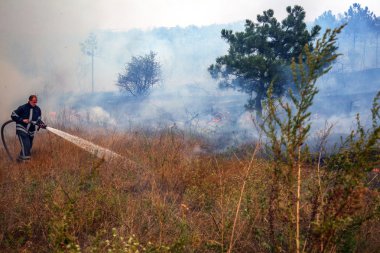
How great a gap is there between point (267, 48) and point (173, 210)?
34.7 feet

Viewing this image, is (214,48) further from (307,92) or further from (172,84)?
(307,92)

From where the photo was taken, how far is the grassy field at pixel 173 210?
2.41 metres

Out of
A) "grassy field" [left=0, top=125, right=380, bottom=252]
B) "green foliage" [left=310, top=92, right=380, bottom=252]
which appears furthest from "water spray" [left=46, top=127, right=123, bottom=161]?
"green foliage" [left=310, top=92, right=380, bottom=252]

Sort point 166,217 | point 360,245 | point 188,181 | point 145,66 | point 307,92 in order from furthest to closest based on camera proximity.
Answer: point 145,66, point 188,181, point 166,217, point 360,245, point 307,92

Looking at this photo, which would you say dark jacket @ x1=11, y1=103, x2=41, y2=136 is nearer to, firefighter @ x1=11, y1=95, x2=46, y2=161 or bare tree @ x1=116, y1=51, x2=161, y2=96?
firefighter @ x1=11, y1=95, x2=46, y2=161

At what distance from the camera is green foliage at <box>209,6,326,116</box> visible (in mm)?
13094

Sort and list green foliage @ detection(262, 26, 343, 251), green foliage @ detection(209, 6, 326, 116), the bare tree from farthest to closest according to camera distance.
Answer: the bare tree → green foliage @ detection(209, 6, 326, 116) → green foliage @ detection(262, 26, 343, 251)

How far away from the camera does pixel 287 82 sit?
13.4 m

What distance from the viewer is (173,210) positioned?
4.42m

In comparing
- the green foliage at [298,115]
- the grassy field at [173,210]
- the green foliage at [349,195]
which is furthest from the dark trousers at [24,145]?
the green foliage at [349,195]

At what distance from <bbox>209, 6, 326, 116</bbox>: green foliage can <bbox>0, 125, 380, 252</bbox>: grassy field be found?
7062 mm

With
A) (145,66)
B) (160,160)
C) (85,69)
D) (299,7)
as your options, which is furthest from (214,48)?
(160,160)

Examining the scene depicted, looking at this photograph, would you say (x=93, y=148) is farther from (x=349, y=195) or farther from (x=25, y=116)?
(x=349, y=195)

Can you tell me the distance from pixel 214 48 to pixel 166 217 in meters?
76.4
